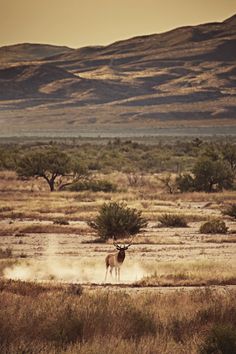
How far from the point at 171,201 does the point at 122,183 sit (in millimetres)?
13883

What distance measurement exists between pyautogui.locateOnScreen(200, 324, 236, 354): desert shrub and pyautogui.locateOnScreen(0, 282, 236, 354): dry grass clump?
0.92 ft

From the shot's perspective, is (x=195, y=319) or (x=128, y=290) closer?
(x=195, y=319)

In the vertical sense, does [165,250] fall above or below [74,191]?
above

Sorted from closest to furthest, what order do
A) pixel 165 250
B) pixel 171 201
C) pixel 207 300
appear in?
pixel 207 300 → pixel 165 250 → pixel 171 201

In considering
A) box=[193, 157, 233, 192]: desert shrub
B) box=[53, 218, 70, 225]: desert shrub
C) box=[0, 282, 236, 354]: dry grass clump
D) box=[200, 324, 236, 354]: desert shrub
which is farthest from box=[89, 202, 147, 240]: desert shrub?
box=[200, 324, 236, 354]: desert shrub

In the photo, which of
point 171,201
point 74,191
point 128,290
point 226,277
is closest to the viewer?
point 128,290

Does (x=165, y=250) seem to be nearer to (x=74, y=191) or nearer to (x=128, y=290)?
(x=128, y=290)

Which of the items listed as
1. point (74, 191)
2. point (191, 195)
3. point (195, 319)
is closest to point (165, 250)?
point (195, 319)

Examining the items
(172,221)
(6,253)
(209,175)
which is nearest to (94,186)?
(209,175)

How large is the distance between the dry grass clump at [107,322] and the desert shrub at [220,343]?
281 mm

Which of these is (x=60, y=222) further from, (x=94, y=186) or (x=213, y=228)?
(x=94, y=186)

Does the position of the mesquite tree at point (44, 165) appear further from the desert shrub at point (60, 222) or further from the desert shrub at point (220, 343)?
the desert shrub at point (220, 343)

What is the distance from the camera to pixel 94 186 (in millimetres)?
51656

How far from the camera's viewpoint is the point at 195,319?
41.9 feet
